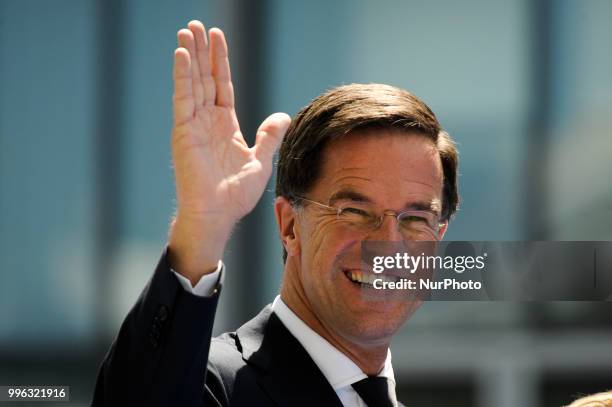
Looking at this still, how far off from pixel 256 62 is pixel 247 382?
354 centimetres

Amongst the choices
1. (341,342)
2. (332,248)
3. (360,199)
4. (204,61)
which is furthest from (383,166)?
(204,61)

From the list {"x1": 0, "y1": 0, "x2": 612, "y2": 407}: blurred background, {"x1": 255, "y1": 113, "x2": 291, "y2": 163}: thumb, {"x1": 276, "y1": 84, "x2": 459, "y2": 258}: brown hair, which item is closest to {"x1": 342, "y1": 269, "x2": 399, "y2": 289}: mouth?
{"x1": 276, "y1": 84, "x2": 459, "y2": 258}: brown hair

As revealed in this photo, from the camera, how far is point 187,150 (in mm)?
1542

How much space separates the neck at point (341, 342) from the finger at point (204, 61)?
0.48 meters

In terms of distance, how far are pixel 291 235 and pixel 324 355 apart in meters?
0.31

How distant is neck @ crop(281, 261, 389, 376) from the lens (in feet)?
6.15

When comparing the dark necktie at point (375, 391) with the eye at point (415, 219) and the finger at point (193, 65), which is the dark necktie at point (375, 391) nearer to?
the eye at point (415, 219)

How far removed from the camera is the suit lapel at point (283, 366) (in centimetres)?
170

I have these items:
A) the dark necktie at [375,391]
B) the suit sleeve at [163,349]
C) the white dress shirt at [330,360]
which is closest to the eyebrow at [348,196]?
the white dress shirt at [330,360]

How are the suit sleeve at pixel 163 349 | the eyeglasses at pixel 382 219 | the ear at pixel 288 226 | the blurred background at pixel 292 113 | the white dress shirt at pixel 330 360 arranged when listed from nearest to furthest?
the suit sleeve at pixel 163 349 < the white dress shirt at pixel 330 360 < the eyeglasses at pixel 382 219 < the ear at pixel 288 226 < the blurred background at pixel 292 113

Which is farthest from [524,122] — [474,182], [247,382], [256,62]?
[247,382]

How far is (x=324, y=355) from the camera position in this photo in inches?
72.4

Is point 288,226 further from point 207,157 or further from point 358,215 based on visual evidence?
point 207,157

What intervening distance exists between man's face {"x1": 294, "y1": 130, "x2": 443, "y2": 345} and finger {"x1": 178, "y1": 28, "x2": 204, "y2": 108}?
0.44 m
